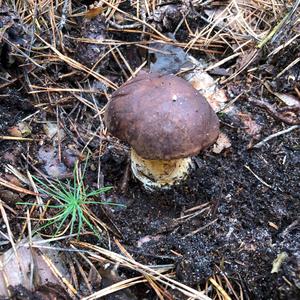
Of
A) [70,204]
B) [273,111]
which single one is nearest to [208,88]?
[273,111]

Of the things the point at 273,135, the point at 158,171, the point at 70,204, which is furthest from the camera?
the point at 273,135

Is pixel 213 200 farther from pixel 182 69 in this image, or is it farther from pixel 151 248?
pixel 182 69

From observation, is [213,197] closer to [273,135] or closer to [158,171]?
[158,171]

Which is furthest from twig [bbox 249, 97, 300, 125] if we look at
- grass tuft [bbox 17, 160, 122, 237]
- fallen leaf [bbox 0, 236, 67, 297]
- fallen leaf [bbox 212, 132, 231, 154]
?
fallen leaf [bbox 0, 236, 67, 297]

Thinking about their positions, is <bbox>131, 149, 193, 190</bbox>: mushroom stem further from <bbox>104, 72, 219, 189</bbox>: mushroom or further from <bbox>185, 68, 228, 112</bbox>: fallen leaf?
<bbox>185, 68, 228, 112</bbox>: fallen leaf

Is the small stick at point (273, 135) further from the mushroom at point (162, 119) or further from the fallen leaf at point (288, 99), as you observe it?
the mushroom at point (162, 119)

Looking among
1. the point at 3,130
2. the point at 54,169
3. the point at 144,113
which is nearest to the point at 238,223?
the point at 144,113
